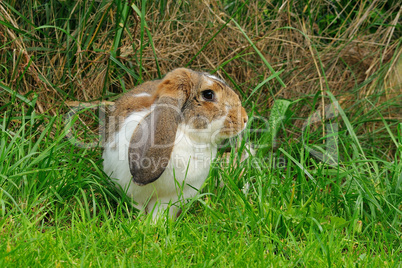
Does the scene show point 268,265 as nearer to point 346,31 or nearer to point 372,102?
point 372,102

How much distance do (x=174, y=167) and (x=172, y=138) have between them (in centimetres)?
19

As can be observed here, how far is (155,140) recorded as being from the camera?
2578mm

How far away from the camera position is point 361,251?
2.51 meters

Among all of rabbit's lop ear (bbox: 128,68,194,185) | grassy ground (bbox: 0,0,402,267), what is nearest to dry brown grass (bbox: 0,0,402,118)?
grassy ground (bbox: 0,0,402,267)

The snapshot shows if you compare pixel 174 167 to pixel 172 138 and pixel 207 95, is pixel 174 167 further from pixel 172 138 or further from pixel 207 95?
pixel 207 95

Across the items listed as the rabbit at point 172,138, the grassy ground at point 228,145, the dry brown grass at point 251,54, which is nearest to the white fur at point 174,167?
the rabbit at point 172,138

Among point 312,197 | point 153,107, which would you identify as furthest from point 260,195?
A: point 153,107

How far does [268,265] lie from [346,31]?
9.41ft

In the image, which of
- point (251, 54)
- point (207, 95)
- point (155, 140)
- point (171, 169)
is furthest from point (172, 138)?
point (251, 54)

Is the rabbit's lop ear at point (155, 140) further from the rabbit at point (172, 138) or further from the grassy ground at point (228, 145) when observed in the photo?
the grassy ground at point (228, 145)

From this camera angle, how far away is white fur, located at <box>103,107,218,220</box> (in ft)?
8.95

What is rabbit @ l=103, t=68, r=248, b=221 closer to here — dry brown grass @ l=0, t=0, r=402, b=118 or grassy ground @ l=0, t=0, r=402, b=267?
grassy ground @ l=0, t=0, r=402, b=267

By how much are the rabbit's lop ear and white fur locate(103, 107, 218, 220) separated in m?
0.10

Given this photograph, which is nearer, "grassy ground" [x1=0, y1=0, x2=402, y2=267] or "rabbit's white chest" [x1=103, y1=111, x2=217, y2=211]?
"grassy ground" [x1=0, y1=0, x2=402, y2=267]
